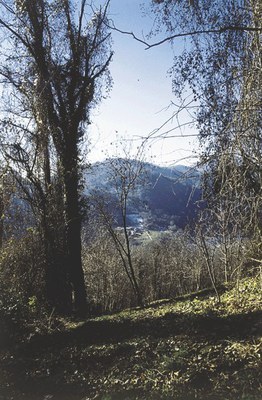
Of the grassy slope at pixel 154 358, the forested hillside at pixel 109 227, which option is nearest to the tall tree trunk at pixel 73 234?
the forested hillside at pixel 109 227

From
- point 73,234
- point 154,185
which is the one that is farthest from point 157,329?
point 73,234

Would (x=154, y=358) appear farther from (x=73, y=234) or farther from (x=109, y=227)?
(x=109, y=227)

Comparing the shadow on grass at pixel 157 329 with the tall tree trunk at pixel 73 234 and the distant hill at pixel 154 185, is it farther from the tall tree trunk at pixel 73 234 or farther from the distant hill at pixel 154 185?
the tall tree trunk at pixel 73 234

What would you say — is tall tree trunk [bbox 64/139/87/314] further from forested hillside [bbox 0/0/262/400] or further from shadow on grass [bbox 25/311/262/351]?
shadow on grass [bbox 25/311/262/351]

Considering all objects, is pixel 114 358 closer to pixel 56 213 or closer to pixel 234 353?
pixel 234 353

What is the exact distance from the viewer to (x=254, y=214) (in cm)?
488

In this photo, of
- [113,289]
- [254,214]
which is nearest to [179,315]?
[254,214]

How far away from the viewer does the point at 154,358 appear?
6.30 metres

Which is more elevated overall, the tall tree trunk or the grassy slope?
the tall tree trunk

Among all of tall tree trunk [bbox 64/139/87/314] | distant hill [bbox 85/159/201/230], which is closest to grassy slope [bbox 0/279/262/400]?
distant hill [bbox 85/159/201/230]

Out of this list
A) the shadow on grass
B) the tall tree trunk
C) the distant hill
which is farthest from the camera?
the tall tree trunk

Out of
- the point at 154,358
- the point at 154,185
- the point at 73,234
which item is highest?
the point at 154,185

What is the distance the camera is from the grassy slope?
17.5 ft

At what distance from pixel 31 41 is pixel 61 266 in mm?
6975
